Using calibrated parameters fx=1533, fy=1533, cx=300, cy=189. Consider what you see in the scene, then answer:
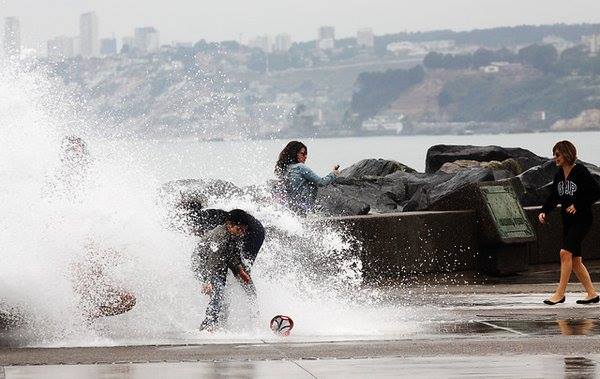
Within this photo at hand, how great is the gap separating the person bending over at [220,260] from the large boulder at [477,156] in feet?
70.0

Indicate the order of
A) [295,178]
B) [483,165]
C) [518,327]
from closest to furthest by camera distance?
[518,327]
[295,178]
[483,165]

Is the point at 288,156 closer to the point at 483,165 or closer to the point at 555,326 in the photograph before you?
the point at 555,326

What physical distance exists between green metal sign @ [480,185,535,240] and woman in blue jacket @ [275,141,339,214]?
2.89 m

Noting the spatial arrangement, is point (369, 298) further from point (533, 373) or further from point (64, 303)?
point (533, 373)

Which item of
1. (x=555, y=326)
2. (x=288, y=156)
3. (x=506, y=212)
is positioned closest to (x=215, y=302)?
(x=555, y=326)

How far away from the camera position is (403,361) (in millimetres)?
9523

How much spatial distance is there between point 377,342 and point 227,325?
1378mm

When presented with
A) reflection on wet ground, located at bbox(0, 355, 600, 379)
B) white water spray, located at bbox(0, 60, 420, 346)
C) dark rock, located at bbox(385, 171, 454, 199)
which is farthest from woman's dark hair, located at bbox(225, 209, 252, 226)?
dark rock, located at bbox(385, 171, 454, 199)

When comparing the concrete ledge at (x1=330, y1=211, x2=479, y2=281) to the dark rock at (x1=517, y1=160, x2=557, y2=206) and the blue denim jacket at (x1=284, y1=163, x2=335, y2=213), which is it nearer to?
the blue denim jacket at (x1=284, y1=163, x2=335, y2=213)

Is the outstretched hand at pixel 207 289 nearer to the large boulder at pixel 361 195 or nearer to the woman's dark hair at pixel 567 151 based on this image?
the woman's dark hair at pixel 567 151

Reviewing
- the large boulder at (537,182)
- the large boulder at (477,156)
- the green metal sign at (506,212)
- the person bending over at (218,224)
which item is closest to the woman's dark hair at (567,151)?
the green metal sign at (506,212)

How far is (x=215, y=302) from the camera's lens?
451 inches

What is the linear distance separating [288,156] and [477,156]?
18677 millimetres

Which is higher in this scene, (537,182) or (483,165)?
(537,182)
